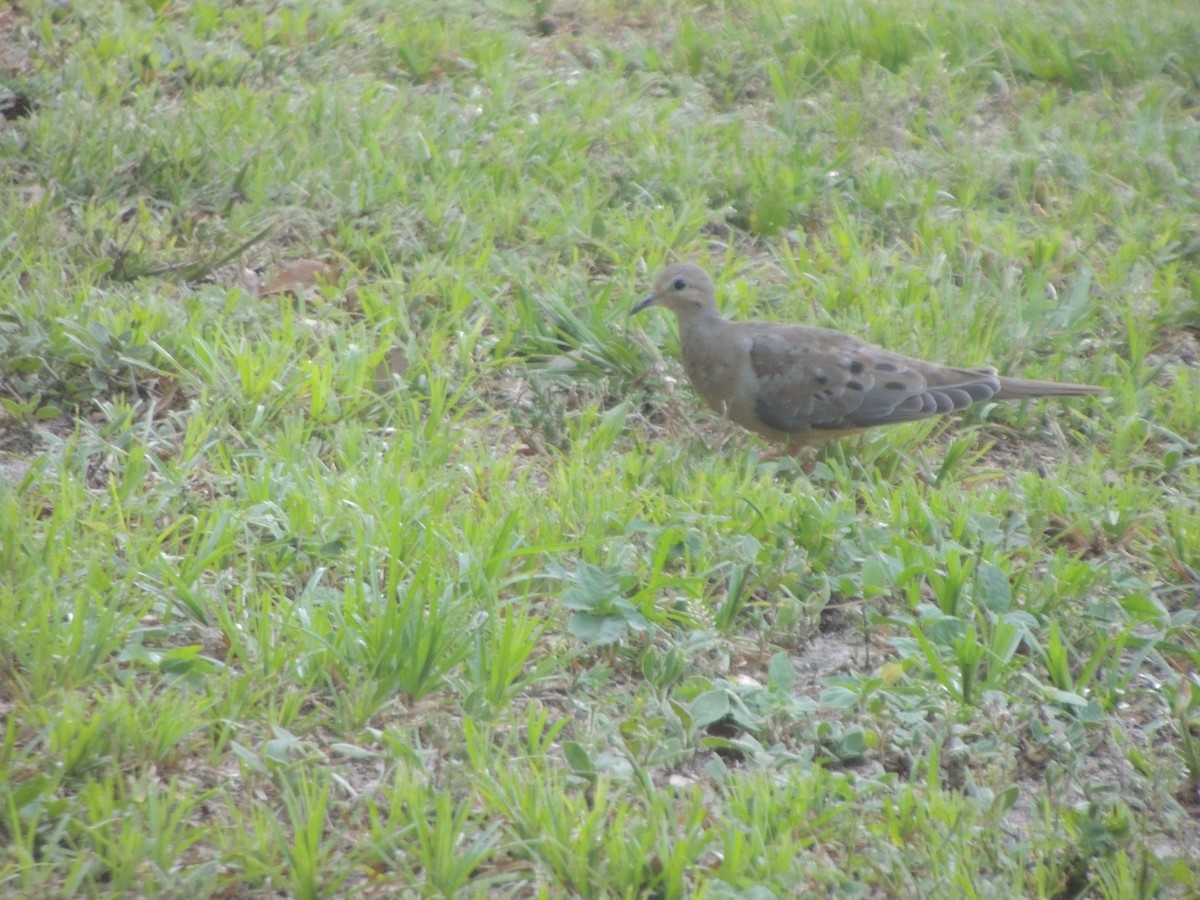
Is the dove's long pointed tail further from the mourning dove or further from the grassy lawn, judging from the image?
the grassy lawn

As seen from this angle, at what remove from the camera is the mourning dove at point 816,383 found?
5.05m

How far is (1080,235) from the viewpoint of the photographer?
6711mm

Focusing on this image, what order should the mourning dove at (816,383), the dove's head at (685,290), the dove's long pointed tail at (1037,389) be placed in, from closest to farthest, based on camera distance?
the mourning dove at (816,383) < the dove's long pointed tail at (1037,389) < the dove's head at (685,290)

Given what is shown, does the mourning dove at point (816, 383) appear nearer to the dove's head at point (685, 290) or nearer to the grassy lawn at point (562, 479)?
the dove's head at point (685, 290)

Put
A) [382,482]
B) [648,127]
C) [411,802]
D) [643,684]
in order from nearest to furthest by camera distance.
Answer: [411,802]
[643,684]
[382,482]
[648,127]

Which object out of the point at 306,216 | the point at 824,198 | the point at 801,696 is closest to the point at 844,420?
the point at 801,696

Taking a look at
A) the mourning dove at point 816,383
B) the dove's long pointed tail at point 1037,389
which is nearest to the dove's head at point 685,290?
the mourning dove at point 816,383

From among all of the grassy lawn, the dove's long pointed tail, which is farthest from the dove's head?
the dove's long pointed tail

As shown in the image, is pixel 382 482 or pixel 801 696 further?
pixel 382 482

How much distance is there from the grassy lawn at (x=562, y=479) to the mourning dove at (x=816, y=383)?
18 centimetres

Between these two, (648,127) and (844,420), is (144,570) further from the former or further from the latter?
(648,127)

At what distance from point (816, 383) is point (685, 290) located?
73cm

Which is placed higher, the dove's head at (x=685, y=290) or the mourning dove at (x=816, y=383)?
the dove's head at (x=685, y=290)

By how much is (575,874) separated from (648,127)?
4.96 m
